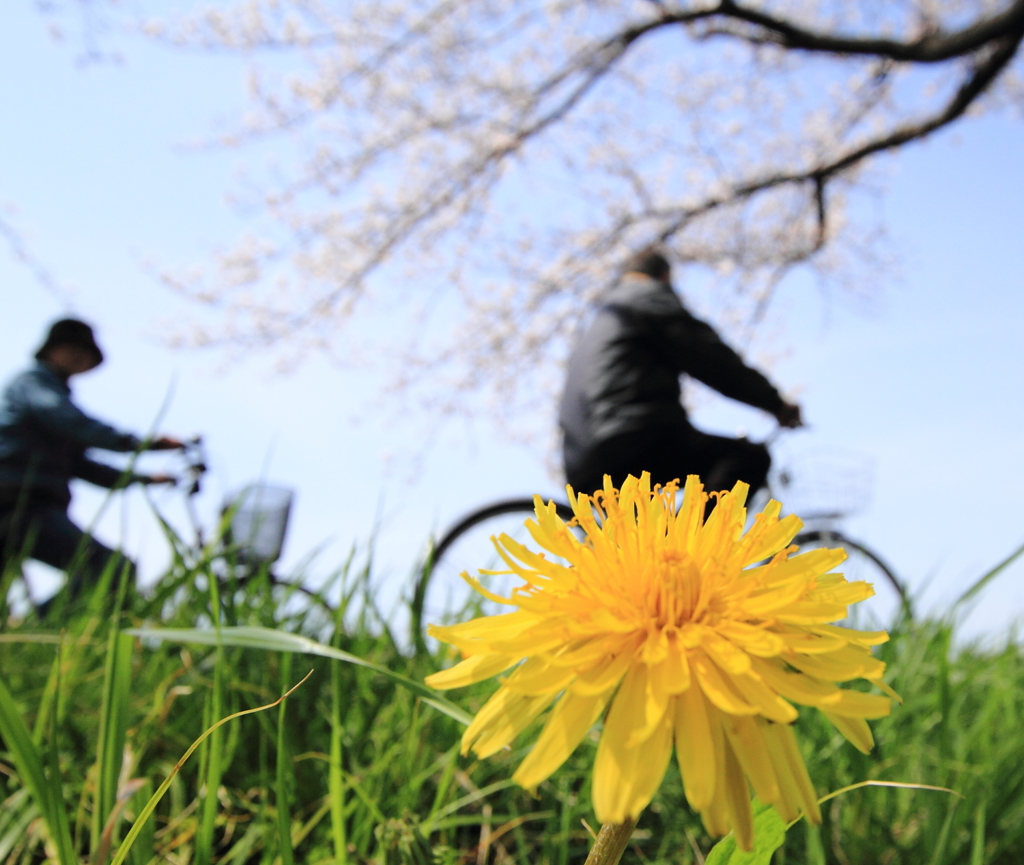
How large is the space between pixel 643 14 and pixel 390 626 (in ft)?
24.2

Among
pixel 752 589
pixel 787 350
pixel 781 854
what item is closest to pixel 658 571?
pixel 752 589

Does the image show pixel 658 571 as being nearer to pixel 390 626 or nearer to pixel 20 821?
pixel 20 821

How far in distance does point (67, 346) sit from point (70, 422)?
1.93 feet

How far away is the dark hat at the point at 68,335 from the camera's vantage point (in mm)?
3654

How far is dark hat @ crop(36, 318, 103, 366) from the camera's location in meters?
3.65

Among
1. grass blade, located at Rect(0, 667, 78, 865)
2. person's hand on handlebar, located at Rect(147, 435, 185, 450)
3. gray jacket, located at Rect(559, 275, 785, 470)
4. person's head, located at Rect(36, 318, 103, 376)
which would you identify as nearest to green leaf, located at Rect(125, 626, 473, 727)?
grass blade, located at Rect(0, 667, 78, 865)

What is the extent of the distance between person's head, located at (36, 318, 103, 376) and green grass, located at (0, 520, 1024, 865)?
9.06ft

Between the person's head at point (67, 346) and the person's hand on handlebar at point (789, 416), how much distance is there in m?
3.40

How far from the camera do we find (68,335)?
369cm

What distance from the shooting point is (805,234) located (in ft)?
26.6

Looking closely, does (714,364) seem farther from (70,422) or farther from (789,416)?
(70,422)

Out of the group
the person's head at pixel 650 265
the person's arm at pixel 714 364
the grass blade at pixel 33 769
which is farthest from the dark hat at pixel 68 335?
the grass blade at pixel 33 769

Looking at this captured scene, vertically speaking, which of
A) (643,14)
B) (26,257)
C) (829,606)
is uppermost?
(643,14)

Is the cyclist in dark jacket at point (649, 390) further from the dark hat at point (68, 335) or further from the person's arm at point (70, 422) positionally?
the dark hat at point (68, 335)
